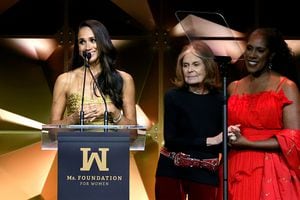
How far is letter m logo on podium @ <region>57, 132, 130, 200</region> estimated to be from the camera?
300 centimetres

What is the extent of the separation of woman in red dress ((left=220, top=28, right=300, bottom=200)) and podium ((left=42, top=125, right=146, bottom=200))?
845 millimetres

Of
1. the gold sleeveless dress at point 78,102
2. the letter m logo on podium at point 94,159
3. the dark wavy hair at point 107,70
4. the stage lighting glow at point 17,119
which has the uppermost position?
the dark wavy hair at point 107,70

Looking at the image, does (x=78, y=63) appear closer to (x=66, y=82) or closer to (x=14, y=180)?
(x=66, y=82)

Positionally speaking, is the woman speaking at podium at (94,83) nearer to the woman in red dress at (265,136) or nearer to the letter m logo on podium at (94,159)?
the woman in red dress at (265,136)

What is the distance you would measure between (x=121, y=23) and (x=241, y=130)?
5.99 ft

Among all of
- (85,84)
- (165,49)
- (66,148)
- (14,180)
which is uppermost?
(165,49)

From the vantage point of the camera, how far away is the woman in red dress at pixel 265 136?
3.67m

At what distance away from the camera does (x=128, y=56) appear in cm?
523

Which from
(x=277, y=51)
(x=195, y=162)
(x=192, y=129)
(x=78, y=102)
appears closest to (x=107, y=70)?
(x=78, y=102)

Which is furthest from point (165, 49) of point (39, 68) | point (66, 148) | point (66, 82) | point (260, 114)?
point (66, 148)

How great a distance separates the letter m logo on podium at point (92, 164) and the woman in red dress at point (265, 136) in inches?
33.2

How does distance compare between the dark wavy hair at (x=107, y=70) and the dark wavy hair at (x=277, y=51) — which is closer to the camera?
the dark wavy hair at (x=277, y=51)

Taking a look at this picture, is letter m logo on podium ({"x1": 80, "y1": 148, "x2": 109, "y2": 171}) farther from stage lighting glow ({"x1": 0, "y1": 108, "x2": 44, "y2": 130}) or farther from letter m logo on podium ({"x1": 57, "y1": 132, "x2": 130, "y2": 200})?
stage lighting glow ({"x1": 0, "y1": 108, "x2": 44, "y2": 130})

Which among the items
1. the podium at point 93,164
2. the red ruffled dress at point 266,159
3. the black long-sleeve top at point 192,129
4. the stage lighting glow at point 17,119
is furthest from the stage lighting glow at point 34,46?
the podium at point 93,164
